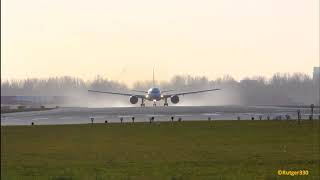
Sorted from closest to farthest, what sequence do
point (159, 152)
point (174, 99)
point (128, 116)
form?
point (159, 152) → point (128, 116) → point (174, 99)

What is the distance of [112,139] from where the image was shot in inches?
1410

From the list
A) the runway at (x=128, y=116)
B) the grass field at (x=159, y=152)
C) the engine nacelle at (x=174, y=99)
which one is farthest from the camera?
the engine nacelle at (x=174, y=99)

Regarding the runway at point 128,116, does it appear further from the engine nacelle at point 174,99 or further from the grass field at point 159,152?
the engine nacelle at point 174,99

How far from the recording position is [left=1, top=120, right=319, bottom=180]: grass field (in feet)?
68.0

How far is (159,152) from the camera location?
1095 inches

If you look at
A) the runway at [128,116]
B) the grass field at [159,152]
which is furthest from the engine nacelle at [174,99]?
the grass field at [159,152]

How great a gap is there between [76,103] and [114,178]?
423ft

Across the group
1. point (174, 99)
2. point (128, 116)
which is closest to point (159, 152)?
point (128, 116)

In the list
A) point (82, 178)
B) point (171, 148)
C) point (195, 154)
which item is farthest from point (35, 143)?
point (82, 178)

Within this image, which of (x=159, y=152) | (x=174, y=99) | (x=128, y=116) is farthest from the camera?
(x=174, y=99)

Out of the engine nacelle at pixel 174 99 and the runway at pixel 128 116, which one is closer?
the runway at pixel 128 116

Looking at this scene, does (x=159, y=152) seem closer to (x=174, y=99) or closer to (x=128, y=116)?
(x=128, y=116)

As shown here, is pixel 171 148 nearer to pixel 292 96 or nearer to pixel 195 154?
pixel 195 154

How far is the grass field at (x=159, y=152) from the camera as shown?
20719mm
